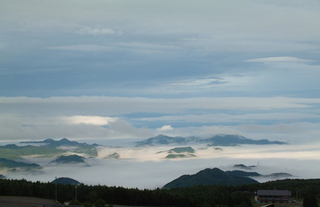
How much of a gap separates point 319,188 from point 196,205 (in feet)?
278

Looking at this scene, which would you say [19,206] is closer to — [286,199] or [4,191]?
[4,191]

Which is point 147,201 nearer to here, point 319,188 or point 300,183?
point 319,188

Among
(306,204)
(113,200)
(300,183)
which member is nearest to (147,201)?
(113,200)

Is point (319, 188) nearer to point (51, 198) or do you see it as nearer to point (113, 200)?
point (113, 200)

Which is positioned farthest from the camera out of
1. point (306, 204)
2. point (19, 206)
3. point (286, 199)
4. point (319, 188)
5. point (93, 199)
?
point (319, 188)

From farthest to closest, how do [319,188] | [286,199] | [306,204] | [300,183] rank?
[300,183], [319,188], [286,199], [306,204]

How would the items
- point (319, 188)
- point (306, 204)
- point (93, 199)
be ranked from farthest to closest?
point (319, 188) < point (93, 199) < point (306, 204)

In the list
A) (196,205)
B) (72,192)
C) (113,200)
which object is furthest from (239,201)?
(72,192)

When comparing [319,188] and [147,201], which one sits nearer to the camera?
[147,201]

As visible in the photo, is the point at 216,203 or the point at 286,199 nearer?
the point at 216,203

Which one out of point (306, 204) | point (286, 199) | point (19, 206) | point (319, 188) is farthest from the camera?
point (319, 188)

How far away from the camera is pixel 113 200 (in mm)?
117812

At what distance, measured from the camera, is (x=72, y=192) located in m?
123

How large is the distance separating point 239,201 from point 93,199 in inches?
1872
